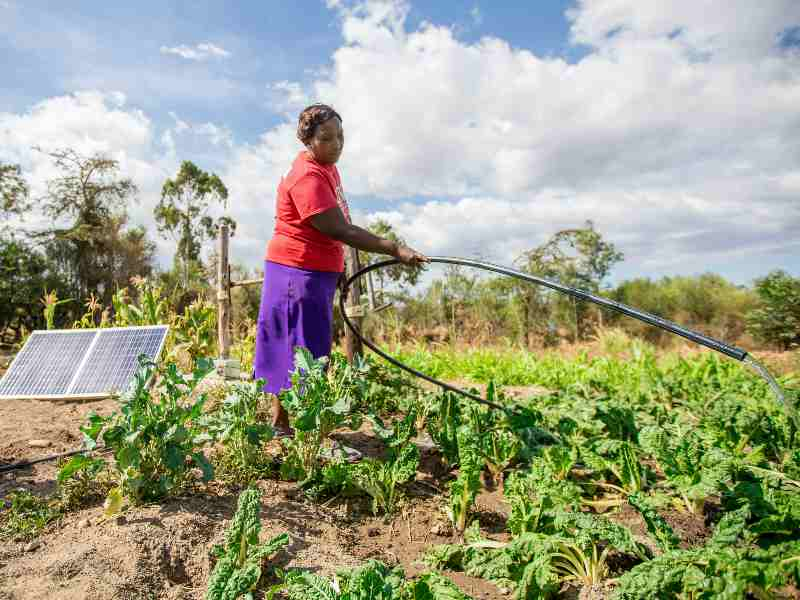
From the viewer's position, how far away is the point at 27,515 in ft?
6.91

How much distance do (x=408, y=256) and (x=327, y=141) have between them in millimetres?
716

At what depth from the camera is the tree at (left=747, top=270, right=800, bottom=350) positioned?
805cm

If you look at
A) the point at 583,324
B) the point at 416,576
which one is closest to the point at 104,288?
the point at 583,324

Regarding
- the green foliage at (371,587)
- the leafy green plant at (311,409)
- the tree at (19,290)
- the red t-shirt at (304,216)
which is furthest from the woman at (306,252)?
the tree at (19,290)

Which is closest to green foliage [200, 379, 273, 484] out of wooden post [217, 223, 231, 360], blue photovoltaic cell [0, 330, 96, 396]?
blue photovoltaic cell [0, 330, 96, 396]

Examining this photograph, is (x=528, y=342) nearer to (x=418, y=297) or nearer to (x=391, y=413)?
(x=418, y=297)

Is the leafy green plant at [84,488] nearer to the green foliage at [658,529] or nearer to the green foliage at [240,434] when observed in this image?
the green foliage at [240,434]

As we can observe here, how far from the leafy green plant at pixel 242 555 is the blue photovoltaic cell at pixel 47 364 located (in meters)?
2.98

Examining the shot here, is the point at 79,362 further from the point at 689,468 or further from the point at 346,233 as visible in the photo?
the point at 689,468

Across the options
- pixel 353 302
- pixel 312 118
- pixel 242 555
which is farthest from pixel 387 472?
pixel 353 302

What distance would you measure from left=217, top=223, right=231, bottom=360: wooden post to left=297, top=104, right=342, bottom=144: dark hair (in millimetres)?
3160

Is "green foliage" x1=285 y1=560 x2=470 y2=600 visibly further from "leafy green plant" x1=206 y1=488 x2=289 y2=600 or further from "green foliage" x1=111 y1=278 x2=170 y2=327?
"green foliage" x1=111 y1=278 x2=170 y2=327

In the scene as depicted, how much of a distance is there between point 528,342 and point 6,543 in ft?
28.9

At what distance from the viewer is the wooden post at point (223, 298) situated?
5453 millimetres
